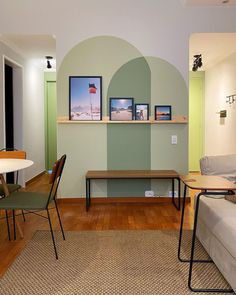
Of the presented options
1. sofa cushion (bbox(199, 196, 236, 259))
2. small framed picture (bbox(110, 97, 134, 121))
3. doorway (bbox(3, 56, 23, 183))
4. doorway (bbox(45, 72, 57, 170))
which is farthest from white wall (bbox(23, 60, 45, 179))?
sofa cushion (bbox(199, 196, 236, 259))

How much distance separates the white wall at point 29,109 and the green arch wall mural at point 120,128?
1.11m

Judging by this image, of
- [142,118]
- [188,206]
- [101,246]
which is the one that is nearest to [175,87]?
[142,118]

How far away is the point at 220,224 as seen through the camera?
2.21m

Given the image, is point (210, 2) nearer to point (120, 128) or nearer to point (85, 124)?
point (120, 128)

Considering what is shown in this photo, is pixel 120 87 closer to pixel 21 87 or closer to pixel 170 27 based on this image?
pixel 170 27

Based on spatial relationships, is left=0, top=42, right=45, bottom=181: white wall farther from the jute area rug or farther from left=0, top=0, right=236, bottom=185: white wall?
the jute area rug

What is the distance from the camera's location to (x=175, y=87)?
Answer: 4473 mm

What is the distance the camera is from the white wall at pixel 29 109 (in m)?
5.09

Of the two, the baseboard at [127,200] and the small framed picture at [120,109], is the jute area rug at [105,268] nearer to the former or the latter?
the baseboard at [127,200]

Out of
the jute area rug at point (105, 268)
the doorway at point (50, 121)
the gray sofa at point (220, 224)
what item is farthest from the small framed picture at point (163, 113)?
the doorway at point (50, 121)

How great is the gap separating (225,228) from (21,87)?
15.2 feet

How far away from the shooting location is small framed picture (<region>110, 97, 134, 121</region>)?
14.7 feet

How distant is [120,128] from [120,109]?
0.28 meters

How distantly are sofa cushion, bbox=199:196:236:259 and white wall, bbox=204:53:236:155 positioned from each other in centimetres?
345
